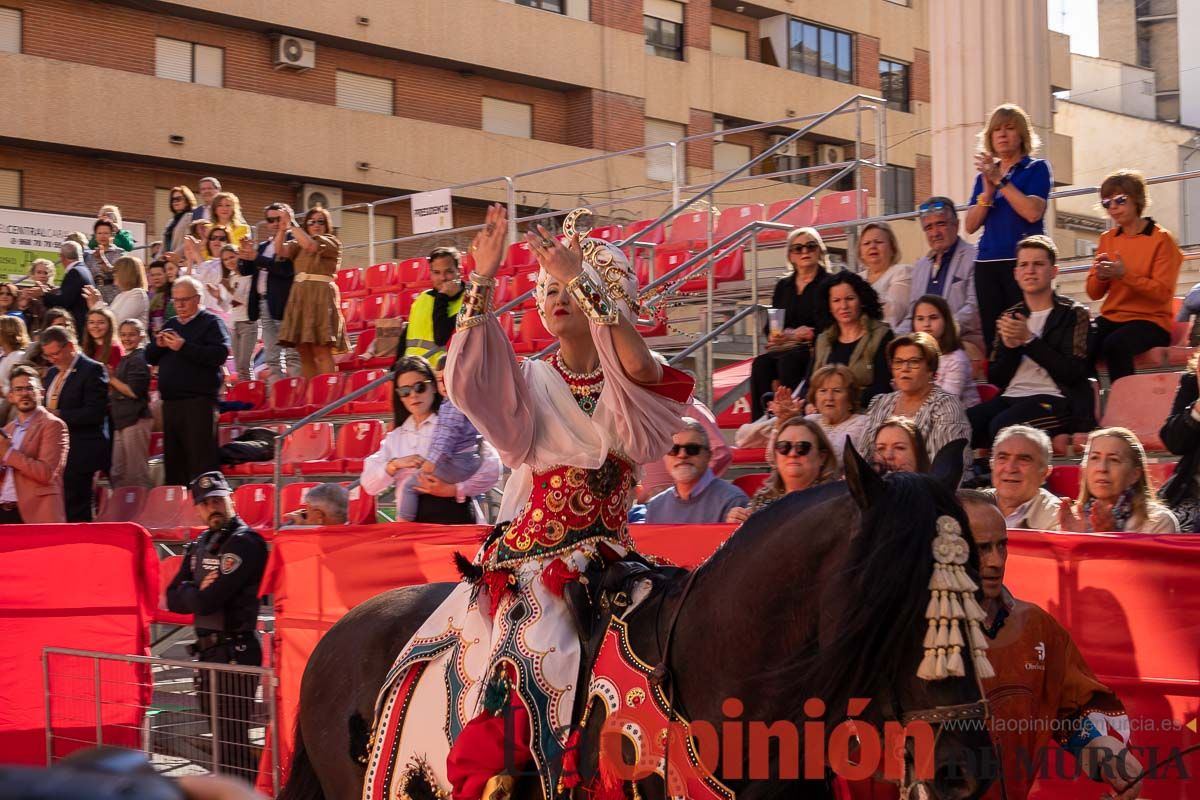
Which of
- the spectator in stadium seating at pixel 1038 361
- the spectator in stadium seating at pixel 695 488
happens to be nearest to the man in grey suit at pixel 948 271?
the spectator in stadium seating at pixel 1038 361

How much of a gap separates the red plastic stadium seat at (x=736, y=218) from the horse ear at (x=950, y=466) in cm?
1428

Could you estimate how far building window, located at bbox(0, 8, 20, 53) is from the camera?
26250mm

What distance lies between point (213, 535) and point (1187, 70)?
142ft

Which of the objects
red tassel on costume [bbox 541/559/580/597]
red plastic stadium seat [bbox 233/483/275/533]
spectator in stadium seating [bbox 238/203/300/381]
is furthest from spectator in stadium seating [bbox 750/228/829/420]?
spectator in stadium seating [bbox 238/203/300/381]

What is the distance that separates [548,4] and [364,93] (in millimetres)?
5202

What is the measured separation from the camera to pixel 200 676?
6.77 m

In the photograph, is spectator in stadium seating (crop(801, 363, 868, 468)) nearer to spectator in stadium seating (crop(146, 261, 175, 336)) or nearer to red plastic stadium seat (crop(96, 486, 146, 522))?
red plastic stadium seat (crop(96, 486, 146, 522))

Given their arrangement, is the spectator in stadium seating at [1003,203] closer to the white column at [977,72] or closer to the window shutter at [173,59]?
the white column at [977,72]

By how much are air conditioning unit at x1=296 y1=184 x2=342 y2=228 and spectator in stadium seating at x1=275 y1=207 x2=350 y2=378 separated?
1577 cm

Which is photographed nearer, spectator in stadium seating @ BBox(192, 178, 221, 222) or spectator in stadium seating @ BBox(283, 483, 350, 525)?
spectator in stadium seating @ BBox(283, 483, 350, 525)

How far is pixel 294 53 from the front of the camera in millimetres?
29766

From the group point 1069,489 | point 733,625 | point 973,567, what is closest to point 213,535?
point 1069,489

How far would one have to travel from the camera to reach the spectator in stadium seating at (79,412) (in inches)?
443

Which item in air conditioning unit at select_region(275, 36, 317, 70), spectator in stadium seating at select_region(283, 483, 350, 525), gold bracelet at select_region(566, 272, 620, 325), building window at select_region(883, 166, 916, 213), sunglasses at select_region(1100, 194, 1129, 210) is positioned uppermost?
air conditioning unit at select_region(275, 36, 317, 70)
